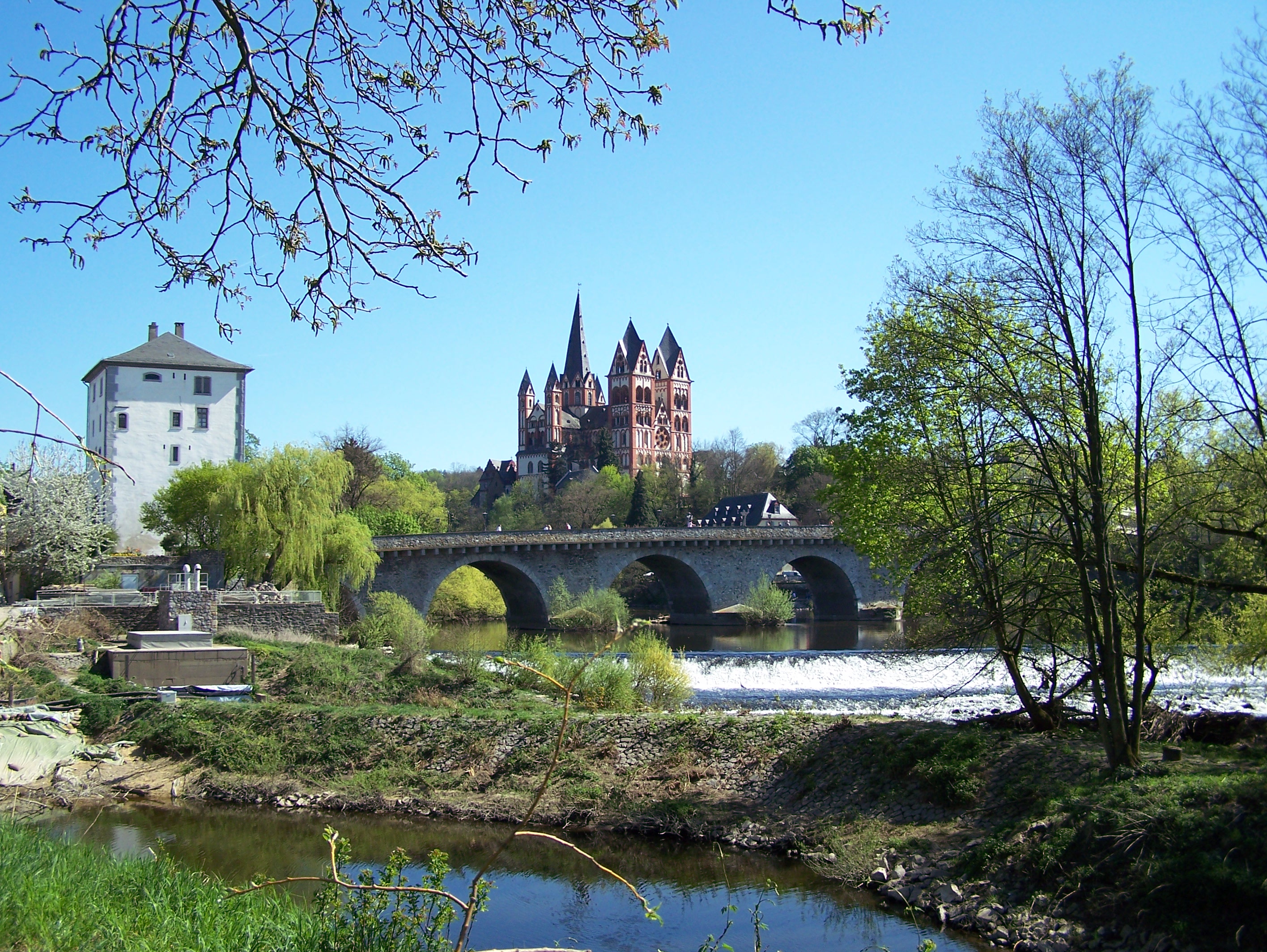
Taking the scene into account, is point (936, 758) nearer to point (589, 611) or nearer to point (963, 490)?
point (963, 490)

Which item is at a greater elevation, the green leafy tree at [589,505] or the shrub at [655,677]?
the green leafy tree at [589,505]

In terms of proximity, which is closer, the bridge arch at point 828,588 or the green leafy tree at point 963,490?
the green leafy tree at point 963,490

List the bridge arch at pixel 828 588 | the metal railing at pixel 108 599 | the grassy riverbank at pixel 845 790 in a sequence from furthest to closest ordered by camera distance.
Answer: the bridge arch at pixel 828 588 → the metal railing at pixel 108 599 → the grassy riverbank at pixel 845 790

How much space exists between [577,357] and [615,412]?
14344mm

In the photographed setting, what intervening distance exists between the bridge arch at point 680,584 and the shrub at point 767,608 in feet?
9.70

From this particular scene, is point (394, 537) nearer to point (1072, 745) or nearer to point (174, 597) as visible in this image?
point (174, 597)

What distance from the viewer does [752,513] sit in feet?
240

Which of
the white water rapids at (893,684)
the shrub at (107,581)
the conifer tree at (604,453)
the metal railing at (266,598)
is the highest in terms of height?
the conifer tree at (604,453)

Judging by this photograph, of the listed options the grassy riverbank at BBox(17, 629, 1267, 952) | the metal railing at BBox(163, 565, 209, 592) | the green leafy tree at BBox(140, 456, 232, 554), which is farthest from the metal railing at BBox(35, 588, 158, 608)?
the grassy riverbank at BBox(17, 629, 1267, 952)

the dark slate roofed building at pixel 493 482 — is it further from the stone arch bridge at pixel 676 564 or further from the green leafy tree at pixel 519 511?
the stone arch bridge at pixel 676 564

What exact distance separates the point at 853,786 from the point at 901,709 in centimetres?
800

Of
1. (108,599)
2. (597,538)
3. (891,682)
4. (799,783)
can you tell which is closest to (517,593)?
(597,538)

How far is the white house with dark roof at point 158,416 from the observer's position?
41.1 metres

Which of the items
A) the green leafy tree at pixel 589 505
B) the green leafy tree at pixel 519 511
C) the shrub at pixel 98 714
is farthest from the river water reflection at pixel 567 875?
the green leafy tree at pixel 519 511
